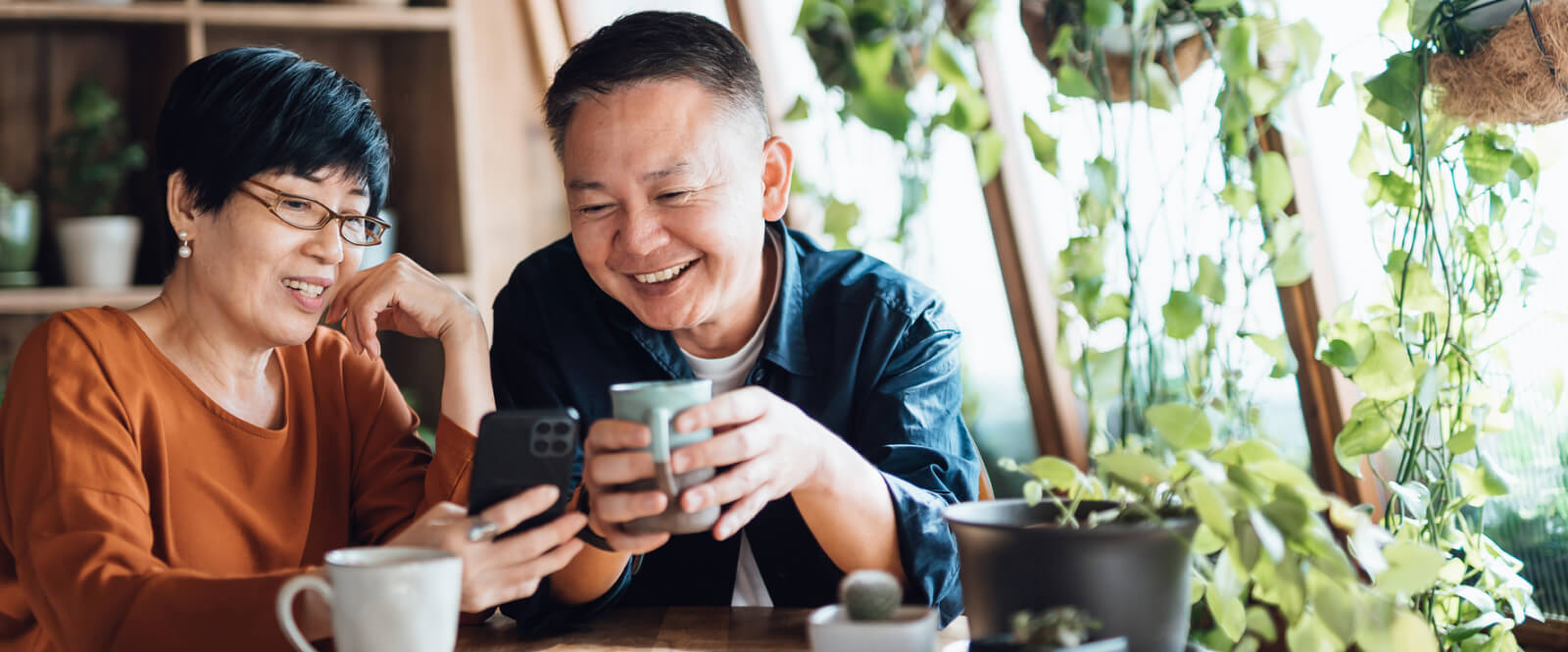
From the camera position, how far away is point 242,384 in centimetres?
135

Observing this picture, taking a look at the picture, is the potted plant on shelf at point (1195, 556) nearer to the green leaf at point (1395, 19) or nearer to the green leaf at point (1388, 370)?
the green leaf at point (1388, 370)

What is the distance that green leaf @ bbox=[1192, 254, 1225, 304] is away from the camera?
1.39 metres

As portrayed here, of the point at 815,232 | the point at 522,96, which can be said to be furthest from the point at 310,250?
the point at 522,96

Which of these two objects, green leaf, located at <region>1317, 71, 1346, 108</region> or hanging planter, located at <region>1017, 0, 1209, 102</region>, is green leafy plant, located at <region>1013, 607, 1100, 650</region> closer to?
green leaf, located at <region>1317, 71, 1346, 108</region>

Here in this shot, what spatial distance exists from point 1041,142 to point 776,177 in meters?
0.34

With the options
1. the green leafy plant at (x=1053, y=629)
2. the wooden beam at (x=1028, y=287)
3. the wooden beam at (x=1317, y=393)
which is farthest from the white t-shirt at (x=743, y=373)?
the wooden beam at (x=1028, y=287)

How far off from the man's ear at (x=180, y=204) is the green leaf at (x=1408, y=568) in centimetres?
121

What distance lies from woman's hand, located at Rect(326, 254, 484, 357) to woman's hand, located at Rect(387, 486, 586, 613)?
1.40 feet

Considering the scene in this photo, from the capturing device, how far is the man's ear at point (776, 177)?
4.90 ft

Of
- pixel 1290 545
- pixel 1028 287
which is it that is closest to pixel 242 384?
pixel 1290 545

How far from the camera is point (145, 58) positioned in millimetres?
2959

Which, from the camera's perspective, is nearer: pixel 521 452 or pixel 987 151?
pixel 521 452

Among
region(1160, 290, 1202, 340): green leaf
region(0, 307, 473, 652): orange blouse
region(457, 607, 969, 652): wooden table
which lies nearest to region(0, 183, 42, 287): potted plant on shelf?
region(0, 307, 473, 652): orange blouse

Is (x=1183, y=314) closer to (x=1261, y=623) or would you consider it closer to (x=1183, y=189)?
(x=1183, y=189)
